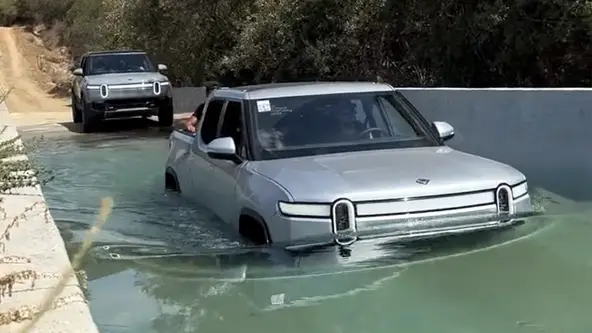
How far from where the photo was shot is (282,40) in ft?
69.3

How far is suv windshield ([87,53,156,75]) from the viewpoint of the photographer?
2144 centimetres

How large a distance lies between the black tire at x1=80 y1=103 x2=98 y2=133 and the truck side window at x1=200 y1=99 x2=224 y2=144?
12.0 meters

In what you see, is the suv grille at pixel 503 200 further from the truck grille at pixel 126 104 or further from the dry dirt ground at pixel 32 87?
the truck grille at pixel 126 104

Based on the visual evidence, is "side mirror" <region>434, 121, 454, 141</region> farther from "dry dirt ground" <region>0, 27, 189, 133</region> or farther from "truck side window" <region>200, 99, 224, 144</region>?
"dry dirt ground" <region>0, 27, 189, 133</region>

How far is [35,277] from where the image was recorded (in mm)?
5031

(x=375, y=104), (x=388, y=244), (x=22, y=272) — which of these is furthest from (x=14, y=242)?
(x=375, y=104)

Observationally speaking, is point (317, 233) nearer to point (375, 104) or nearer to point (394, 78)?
point (375, 104)

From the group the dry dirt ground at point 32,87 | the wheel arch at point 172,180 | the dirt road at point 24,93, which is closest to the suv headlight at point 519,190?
the wheel arch at point 172,180

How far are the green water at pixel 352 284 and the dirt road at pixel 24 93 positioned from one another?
13.4 meters

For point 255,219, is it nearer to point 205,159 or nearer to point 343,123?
point 343,123

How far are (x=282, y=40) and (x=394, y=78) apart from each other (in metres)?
3.31

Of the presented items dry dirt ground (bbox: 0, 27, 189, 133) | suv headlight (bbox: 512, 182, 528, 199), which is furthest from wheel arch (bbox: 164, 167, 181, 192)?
dry dirt ground (bbox: 0, 27, 189, 133)

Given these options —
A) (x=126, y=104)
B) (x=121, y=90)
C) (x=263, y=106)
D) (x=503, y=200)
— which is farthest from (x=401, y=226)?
(x=121, y=90)

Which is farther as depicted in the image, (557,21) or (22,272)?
(557,21)
